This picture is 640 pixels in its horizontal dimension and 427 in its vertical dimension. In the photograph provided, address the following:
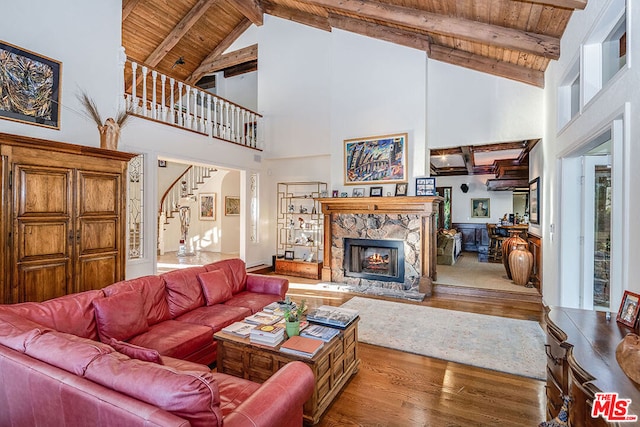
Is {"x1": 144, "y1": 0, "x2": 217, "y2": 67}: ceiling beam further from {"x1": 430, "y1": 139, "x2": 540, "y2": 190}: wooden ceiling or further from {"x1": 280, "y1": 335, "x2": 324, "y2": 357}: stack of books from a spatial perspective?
{"x1": 280, "y1": 335, "x2": 324, "y2": 357}: stack of books

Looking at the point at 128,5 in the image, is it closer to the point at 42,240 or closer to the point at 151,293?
the point at 42,240

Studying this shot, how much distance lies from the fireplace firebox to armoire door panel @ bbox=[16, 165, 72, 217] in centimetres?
447

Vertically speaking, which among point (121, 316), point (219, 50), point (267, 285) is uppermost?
point (219, 50)

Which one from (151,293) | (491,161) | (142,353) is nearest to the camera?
(142,353)

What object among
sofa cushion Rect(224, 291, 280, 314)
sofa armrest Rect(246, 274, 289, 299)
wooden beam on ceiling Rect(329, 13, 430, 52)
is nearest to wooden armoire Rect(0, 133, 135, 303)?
sofa cushion Rect(224, 291, 280, 314)

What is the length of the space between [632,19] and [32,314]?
14.1 feet

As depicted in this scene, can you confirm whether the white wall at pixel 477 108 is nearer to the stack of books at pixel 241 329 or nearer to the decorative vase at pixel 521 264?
the decorative vase at pixel 521 264

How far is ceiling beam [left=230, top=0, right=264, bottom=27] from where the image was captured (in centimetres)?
660

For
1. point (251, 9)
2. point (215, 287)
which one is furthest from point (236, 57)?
point (215, 287)

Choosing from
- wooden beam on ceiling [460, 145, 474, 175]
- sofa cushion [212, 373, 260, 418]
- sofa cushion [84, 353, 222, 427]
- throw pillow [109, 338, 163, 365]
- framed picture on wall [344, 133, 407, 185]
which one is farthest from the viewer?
wooden beam on ceiling [460, 145, 474, 175]

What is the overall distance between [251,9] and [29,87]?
504 centimetres

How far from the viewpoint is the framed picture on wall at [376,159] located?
566 cm

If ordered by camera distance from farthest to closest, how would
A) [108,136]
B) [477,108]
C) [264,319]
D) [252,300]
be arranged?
[477,108] < [108,136] < [252,300] < [264,319]

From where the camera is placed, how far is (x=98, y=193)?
11.2 ft
